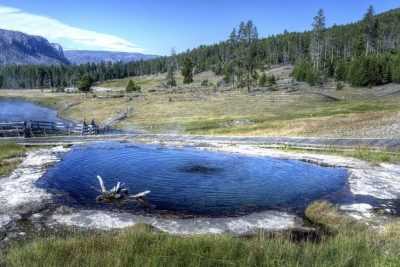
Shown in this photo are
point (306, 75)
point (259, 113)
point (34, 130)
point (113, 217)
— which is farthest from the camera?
point (306, 75)

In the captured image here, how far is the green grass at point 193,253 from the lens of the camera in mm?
8578

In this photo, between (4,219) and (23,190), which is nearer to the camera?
(4,219)

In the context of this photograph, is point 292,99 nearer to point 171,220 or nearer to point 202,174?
A: point 202,174

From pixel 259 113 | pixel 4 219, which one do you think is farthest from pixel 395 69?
pixel 4 219

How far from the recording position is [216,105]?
3423 inches

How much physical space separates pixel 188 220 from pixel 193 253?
880 centimetres

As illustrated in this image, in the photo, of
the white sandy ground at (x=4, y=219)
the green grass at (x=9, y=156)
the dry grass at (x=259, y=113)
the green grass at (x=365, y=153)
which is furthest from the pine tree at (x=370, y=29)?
the white sandy ground at (x=4, y=219)

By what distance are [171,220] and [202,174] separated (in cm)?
1000

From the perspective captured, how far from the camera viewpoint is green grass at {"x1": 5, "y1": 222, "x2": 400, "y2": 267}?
8578mm

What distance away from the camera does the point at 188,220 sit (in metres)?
18.0

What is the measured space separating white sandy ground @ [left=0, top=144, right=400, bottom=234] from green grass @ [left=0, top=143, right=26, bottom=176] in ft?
1.91

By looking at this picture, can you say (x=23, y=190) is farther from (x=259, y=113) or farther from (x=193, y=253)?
(x=259, y=113)

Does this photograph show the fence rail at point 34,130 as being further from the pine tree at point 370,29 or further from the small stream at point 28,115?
the pine tree at point 370,29

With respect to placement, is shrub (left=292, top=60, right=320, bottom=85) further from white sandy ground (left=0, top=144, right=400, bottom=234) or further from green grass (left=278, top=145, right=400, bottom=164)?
white sandy ground (left=0, top=144, right=400, bottom=234)
